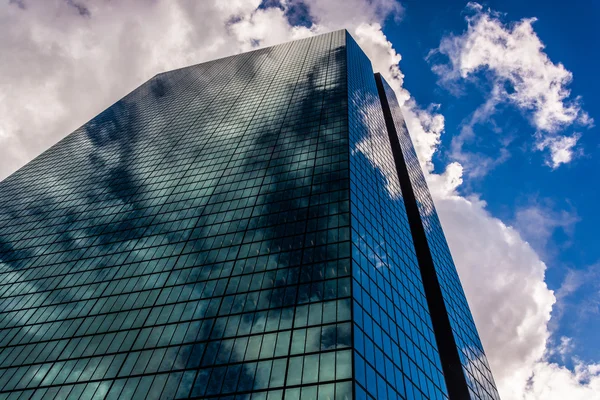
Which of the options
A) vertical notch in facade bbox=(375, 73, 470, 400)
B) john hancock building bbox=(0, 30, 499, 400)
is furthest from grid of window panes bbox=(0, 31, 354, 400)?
vertical notch in facade bbox=(375, 73, 470, 400)

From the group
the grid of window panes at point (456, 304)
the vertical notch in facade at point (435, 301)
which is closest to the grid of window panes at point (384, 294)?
the vertical notch in facade at point (435, 301)

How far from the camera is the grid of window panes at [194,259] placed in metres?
38.5

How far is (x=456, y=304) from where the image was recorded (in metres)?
71.9

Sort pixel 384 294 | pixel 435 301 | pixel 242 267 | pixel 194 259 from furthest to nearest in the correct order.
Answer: pixel 435 301
pixel 194 259
pixel 242 267
pixel 384 294

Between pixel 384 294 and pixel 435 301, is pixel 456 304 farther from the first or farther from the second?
pixel 384 294

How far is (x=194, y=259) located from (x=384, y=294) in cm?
2409

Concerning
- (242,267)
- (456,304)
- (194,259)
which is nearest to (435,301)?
(456,304)

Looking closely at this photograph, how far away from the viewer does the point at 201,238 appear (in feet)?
193

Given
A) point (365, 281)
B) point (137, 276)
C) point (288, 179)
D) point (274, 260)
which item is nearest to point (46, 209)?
point (137, 276)

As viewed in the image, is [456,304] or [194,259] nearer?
[194,259]

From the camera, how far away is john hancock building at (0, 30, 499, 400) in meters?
38.3

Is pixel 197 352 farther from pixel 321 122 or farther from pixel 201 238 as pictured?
pixel 321 122

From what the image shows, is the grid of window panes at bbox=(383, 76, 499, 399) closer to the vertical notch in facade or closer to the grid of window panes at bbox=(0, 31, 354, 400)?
the vertical notch in facade

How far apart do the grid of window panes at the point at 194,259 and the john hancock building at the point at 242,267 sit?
245 millimetres
